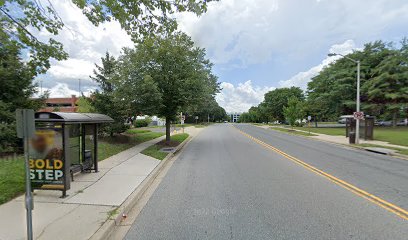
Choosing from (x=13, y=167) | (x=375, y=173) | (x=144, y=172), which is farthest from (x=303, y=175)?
(x=13, y=167)

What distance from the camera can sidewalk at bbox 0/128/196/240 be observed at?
14.2ft

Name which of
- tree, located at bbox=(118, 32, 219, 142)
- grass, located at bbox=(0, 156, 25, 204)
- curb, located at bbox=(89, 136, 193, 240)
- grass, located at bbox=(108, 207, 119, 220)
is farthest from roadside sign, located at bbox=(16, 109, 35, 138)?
tree, located at bbox=(118, 32, 219, 142)

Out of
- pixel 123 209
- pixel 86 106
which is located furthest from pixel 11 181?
pixel 86 106

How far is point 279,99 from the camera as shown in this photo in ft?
296

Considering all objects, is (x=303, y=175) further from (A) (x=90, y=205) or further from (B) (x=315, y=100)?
(B) (x=315, y=100)

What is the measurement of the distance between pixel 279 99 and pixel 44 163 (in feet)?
292

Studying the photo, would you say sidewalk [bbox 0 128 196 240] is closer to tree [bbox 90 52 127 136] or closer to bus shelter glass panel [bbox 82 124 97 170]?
bus shelter glass panel [bbox 82 124 97 170]

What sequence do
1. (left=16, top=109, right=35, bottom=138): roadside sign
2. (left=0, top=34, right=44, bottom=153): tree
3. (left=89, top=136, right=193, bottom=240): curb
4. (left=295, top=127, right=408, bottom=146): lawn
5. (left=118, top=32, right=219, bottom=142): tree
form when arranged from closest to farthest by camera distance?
(left=16, top=109, right=35, bottom=138): roadside sign
(left=89, top=136, right=193, bottom=240): curb
(left=0, top=34, right=44, bottom=153): tree
(left=118, top=32, right=219, bottom=142): tree
(left=295, top=127, right=408, bottom=146): lawn

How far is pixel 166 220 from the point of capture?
5035mm

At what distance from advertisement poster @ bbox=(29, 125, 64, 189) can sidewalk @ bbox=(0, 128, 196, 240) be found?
34 centimetres

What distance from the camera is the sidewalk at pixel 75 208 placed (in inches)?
170

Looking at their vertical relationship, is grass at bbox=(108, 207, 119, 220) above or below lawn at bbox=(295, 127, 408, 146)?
above

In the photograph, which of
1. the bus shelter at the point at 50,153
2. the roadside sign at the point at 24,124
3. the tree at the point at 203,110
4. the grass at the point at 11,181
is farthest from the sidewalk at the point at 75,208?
the tree at the point at 203,110

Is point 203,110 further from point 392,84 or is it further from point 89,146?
point 89,146
